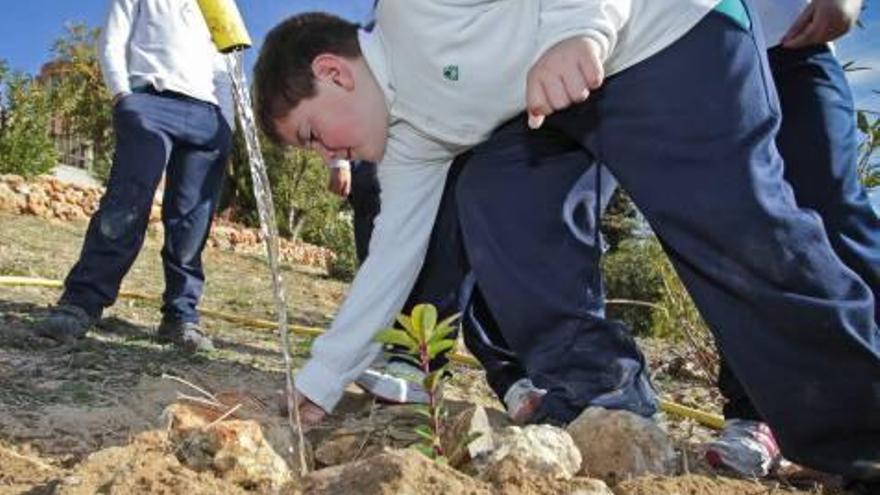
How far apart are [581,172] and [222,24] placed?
87 cm

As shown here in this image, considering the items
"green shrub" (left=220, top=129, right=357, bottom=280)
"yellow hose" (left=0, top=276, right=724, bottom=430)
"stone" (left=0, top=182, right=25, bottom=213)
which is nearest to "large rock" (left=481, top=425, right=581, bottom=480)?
"yellow hose" (left=0, top=276, right=724, bottom=430)

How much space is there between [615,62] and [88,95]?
2016 cm

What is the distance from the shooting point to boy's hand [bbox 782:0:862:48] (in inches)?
75.4

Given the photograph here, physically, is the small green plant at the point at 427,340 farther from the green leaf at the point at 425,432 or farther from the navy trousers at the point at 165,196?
the navy trousers at the point at 165,196

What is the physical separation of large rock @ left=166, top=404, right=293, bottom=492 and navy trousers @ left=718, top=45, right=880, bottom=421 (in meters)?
1.20

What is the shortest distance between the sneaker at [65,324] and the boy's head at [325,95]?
4.29 ft

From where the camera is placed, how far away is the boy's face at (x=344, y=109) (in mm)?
2076

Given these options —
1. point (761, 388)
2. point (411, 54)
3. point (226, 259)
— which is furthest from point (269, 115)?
point (226, 259)

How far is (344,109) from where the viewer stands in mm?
2082

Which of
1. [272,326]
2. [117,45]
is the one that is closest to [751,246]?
[117,45]

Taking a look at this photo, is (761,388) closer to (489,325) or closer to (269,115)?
(489,325)

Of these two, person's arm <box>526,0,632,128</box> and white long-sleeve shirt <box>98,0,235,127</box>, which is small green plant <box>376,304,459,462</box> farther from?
white long-sleeve shirt <box>98,0,235,127</box>

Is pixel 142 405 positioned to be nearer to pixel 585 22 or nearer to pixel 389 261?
pixel 389 261

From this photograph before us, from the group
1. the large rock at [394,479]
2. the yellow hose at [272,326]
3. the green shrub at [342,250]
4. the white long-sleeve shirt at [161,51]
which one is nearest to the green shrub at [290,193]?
the green shrub at [342,250]
